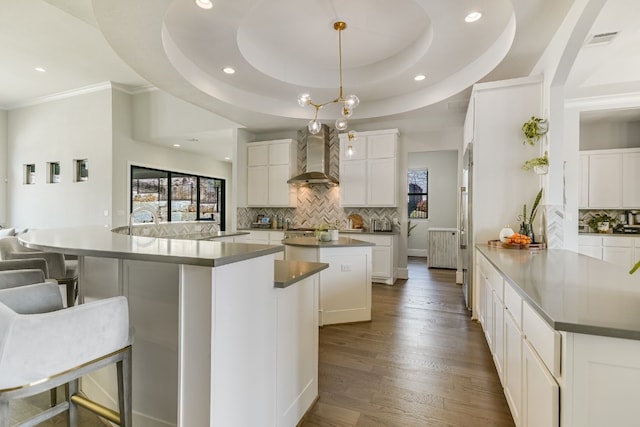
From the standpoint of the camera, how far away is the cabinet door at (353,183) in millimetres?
5637

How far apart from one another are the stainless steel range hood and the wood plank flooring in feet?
9.04

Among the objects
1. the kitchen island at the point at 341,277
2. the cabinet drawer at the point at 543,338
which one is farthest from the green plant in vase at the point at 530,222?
the cabinet drawer at the point at 543,338

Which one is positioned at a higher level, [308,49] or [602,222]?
[308,49]

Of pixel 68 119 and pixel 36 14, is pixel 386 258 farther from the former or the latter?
pixel 68 119

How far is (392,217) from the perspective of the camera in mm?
5746

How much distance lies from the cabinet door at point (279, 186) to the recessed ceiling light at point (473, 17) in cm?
390

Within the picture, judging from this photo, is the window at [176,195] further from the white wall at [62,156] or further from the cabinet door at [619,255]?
the cabinet door at [619,255]

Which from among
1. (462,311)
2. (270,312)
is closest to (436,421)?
(270,312)

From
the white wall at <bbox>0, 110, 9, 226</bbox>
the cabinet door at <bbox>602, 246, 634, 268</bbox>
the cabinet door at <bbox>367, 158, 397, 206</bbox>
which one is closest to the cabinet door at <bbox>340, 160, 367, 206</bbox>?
the cabinet door at <bbox>367, 158, 397, 206</bbox>

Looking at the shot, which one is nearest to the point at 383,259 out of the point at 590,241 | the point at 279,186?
the point at 279,186

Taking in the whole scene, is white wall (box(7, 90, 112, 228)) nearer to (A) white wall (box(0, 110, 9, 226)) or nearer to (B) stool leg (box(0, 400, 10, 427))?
(A) white wall (box(0, 110, 9, 226))

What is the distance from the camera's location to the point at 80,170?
6.70 metres

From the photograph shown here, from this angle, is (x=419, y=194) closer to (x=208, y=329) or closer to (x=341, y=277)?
(x=341, y=277)

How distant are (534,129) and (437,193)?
18.1 ft
